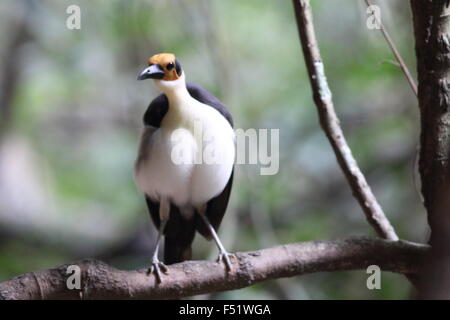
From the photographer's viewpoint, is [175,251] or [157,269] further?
[175,251]

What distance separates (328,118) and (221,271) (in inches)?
16.7

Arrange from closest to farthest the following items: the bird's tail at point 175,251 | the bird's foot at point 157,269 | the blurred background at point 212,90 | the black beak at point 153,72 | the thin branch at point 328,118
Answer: the black beak at point 153,72 → the bird's foot at point 157,269 → the thin branch at point 328,118 → the bird's tail at point 175,251 → the blurred background at point 212,90

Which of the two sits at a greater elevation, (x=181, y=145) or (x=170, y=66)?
(x=170, y=66)

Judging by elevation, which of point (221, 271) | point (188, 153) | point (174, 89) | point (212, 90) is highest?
point (212, 90)

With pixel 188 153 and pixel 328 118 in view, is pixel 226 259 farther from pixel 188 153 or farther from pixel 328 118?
pixel 328 118

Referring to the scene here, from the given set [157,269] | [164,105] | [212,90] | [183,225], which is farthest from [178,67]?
[212,90]

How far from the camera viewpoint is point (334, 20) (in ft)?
A: 7.46

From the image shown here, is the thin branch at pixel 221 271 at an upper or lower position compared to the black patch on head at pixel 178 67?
lower

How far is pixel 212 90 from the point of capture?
6.19 ft

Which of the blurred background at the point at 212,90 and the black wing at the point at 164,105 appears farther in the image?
the blurred background at the point at 212,90

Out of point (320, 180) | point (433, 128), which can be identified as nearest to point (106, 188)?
point (320, 180)

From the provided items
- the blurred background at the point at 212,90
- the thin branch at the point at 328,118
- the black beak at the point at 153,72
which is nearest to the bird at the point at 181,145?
the black beak at the point at 153,72

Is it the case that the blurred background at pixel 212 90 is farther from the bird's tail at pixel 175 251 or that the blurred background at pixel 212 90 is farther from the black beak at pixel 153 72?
the black beak at pixel 153 72

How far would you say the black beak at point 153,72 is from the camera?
1064 mm
